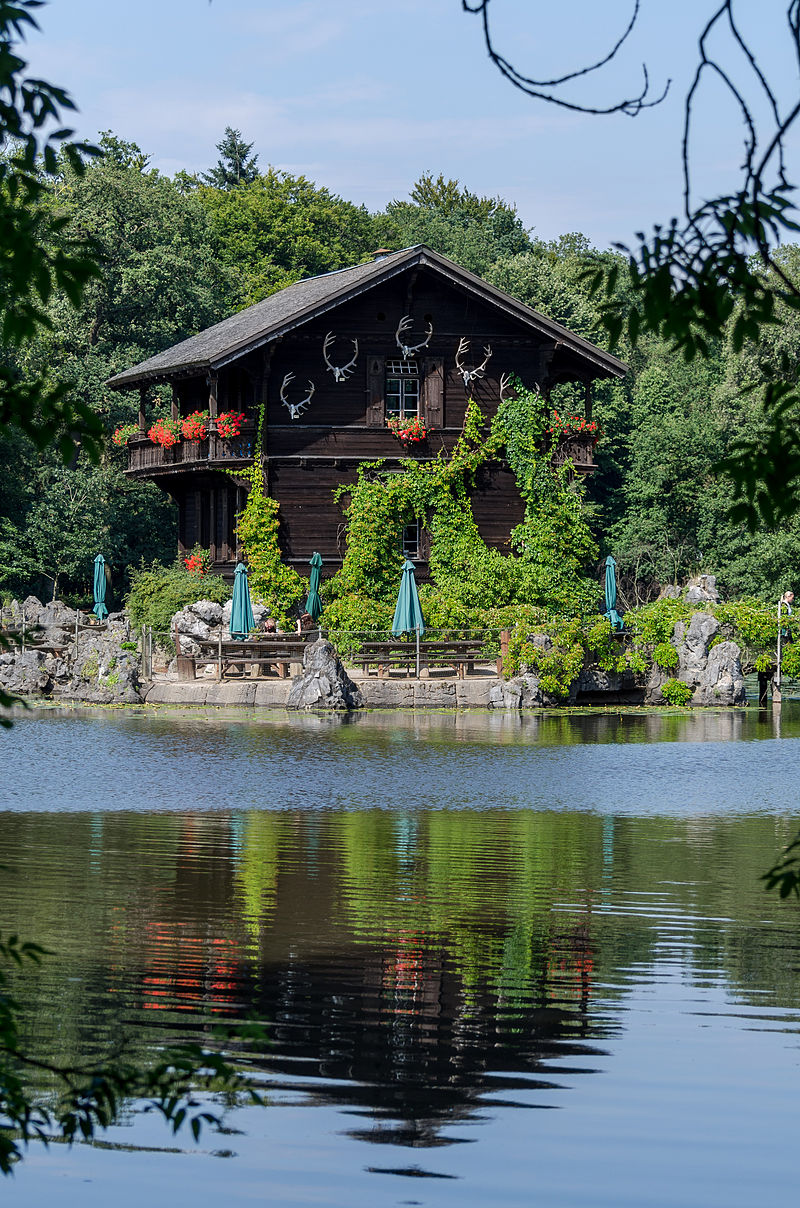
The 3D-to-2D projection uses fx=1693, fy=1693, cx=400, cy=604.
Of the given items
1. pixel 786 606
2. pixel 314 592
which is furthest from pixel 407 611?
pixel 786 606

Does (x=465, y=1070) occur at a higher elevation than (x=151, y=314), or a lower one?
lower

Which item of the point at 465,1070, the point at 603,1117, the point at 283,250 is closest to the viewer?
the point at 603,1117

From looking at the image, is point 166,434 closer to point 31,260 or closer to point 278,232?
point 278,232

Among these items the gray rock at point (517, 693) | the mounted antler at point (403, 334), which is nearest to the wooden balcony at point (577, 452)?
the mounted antler at point (403, 334)

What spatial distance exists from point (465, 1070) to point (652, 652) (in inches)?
1186

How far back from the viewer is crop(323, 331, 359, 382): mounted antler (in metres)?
41.3

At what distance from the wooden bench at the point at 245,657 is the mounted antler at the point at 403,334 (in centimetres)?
925

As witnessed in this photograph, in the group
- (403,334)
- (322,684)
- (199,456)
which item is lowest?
(322,684)

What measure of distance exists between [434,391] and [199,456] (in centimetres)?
604

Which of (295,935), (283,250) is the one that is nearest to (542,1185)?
(295,935)

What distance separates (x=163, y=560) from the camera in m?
54.2

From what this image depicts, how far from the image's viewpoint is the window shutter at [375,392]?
41.5 m

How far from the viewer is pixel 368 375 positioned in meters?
41.7

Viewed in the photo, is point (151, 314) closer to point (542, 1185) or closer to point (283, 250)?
point (283, 250)
